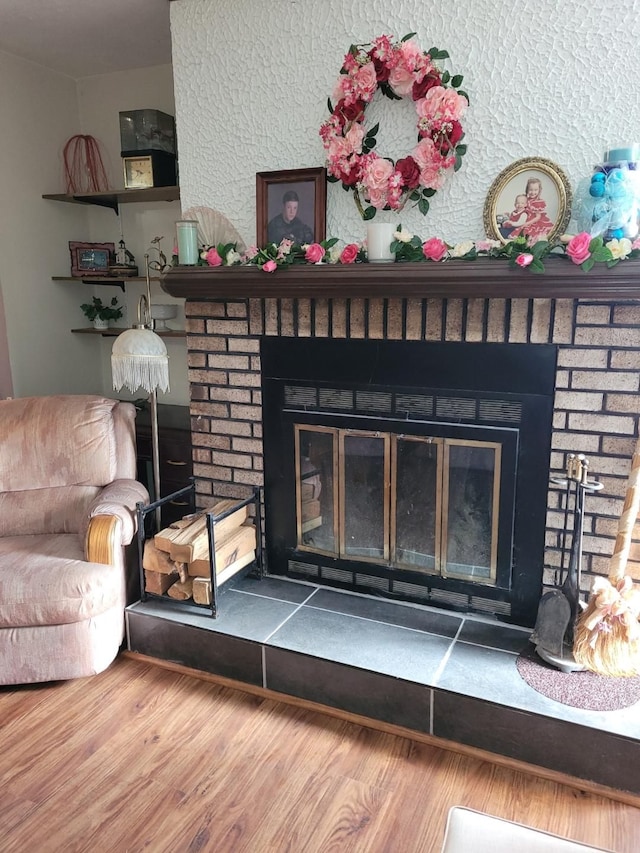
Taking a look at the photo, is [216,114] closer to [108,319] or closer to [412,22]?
[412,22]

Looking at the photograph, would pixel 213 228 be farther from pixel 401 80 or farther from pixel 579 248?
pixel 579 248

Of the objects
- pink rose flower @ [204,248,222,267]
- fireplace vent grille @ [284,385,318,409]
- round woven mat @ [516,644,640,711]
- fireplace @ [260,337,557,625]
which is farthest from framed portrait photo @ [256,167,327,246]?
round woven mat @ [516,644,640,711]

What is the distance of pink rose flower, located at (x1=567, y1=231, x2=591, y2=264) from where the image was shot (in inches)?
72.7

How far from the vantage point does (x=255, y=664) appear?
222cm

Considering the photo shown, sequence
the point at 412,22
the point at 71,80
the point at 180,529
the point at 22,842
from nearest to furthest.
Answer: the point at 22,842, the point at 412,22, the point at 180,529, the point at 71,80

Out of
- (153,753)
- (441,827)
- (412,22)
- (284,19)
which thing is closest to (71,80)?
(284,19)

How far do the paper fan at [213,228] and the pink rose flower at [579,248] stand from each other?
3.96ft

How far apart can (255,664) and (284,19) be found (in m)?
2.21

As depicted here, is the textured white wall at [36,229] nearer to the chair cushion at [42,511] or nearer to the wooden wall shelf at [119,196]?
the wooden wall shelf at [119,196]

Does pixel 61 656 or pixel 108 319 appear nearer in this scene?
pixel 61 656

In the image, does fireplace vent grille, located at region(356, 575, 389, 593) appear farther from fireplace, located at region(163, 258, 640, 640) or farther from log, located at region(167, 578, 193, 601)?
log, located at region(167, 578, 193, 601)

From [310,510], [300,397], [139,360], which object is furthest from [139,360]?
[310,510]

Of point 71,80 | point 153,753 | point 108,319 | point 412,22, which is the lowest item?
point 153,753

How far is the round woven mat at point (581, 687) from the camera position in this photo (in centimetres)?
188
